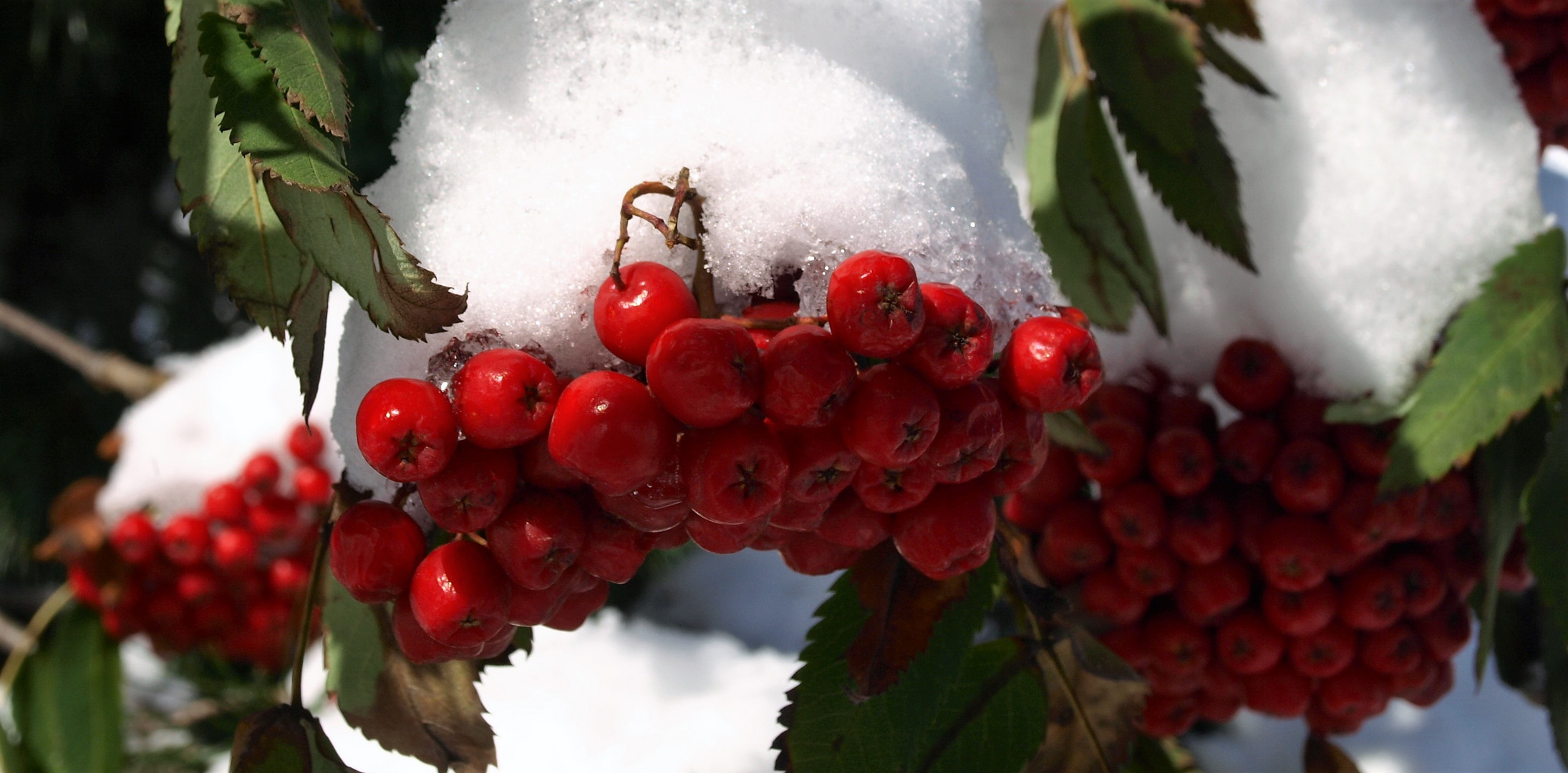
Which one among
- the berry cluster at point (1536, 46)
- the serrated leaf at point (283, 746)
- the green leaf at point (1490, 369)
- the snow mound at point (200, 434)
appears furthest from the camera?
the snow mound at point (200, 434)

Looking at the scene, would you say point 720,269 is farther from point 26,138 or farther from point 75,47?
point 26,138

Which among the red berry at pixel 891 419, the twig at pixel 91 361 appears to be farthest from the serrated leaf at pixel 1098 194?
the twig at pixel 91 361

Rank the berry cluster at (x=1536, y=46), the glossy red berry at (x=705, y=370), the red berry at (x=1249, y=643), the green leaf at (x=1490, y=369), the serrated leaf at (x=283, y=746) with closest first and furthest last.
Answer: the glossy red berry at (x=705, y=370) → the serrated leaf at (x=283, y=746) → the green leaf at (x=1490, y=369) → the red berry at (x=1249, y=643) → the berry cluster at (x=1536, y=46)

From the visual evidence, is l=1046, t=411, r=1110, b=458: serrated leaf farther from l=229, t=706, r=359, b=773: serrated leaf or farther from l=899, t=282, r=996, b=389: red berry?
l=229, t=706, r=359, b=773: serrated leaf

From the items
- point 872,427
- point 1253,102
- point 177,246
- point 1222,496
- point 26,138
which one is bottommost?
point 1222,496

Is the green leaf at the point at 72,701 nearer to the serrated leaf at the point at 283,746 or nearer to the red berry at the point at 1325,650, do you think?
the serrated leaf at the point at 283,746

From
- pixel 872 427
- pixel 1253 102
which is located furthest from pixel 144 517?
pixel 1253 102

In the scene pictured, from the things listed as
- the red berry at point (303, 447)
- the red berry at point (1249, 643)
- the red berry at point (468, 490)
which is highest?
the red berry at point (303, 447)

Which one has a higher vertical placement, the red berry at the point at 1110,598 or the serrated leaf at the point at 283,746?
the serrated leaf at the point at 283,746
